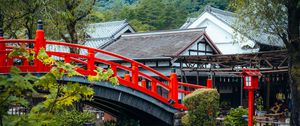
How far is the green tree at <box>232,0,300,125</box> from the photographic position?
12.6 meters

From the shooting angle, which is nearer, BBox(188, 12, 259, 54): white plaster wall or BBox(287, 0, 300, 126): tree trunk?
BBox(287, 0, 300, 126): tree trunk

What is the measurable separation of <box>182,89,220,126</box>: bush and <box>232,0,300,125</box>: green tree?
2.73 meters

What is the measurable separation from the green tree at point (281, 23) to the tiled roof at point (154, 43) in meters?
8.62

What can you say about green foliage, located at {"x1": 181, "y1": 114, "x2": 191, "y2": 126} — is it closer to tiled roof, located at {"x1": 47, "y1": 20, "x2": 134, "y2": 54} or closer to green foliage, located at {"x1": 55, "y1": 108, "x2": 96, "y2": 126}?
green foliage, located at {"x1": 55, "y1": 108, "x2": 96, "y2": 126}

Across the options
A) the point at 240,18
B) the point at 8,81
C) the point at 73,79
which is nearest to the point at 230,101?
the point at 240,18

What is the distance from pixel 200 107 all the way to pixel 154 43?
12.7 meters

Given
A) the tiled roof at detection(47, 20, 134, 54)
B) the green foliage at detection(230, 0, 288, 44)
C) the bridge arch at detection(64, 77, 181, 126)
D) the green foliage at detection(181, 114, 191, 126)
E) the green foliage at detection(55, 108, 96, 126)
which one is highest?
the tiled roof at detection(47, 20, 134, 54)

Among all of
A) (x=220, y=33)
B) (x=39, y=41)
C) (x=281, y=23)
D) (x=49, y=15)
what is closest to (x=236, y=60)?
(x=281, y=23)

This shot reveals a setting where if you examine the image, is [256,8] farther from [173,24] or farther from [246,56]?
[173,24]

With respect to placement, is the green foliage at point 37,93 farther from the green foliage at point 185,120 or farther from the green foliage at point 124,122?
the green foliage at point 124,122

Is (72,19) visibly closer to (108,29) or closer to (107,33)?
(107,33)

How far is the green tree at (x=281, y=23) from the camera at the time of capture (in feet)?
41.3

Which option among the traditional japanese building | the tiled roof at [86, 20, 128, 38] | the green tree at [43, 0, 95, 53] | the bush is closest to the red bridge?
the bush

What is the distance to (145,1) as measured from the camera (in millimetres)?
62750
